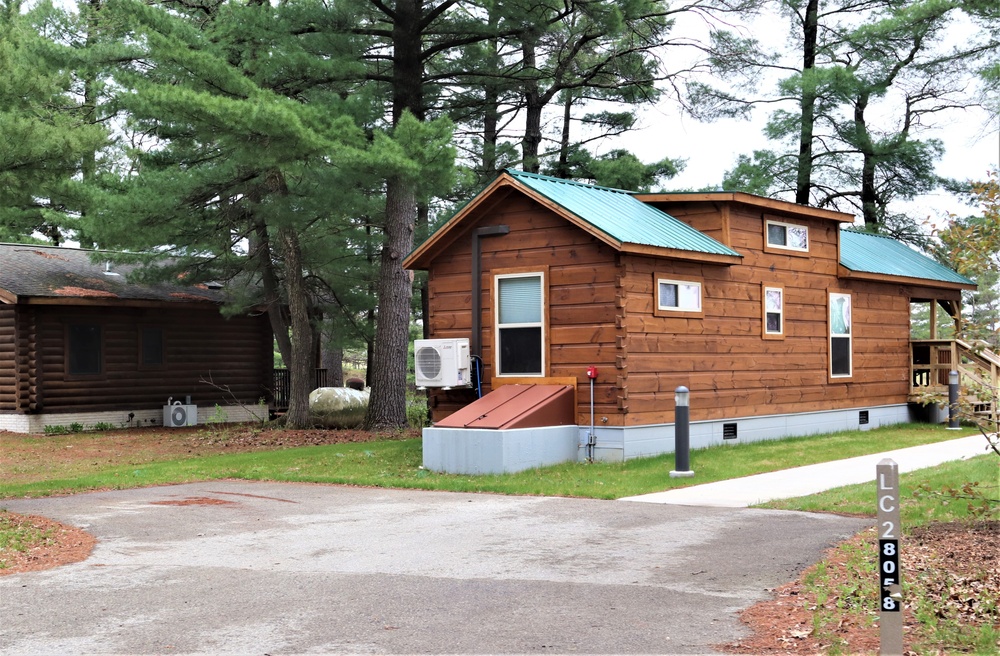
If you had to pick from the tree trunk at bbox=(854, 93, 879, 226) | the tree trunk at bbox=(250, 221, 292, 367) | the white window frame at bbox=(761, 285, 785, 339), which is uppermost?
the tree trunk at bbox=(854, 93, 879, 226)

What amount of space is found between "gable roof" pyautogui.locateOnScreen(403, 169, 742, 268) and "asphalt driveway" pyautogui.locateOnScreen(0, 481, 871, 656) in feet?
15.7

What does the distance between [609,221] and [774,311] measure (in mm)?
4440

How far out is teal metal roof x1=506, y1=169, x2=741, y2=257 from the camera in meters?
15.8

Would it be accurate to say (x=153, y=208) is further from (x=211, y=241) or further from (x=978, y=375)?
(x=978, y=375)

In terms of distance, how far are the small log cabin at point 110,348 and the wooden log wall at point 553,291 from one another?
11.6m

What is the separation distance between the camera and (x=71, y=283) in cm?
2712

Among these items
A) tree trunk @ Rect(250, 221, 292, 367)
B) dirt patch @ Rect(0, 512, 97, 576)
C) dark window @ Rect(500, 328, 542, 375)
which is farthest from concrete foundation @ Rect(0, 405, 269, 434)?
dirt patch @ Rect(0, 512, 97, 576)

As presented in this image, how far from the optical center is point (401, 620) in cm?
684

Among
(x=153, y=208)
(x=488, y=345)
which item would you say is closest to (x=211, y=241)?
(x=153, y=208)

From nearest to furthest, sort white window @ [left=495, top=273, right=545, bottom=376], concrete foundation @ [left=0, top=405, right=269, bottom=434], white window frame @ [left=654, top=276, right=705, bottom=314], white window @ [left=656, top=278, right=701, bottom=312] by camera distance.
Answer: white window frame @ [left=654, top=276, right=705, bottom=314], white window @ [left=656, top=278, right=701, bottom=312], white window @ [left=495, top=273, right=545, bottom=376], concrete foundation @ [left=0, top=405, right=269, bottom=434]

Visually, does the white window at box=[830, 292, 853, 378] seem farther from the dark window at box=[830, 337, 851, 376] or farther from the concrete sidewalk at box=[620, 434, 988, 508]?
the concrete sidewalk at box=[620, 434, 988, 508]

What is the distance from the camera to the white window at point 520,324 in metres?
16.5

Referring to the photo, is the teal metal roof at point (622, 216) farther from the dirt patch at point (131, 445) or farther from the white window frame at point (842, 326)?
the dirt patch at point (131, 445)

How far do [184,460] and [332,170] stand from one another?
6.05 metres
